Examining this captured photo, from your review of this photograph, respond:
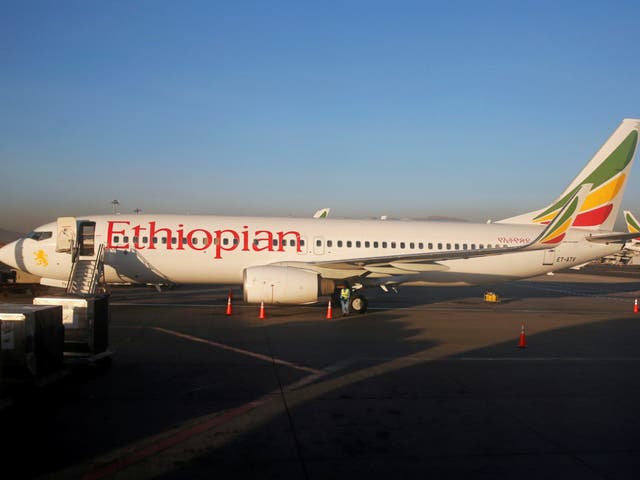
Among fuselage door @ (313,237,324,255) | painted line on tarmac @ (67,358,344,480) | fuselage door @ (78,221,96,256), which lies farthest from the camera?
fuselage door @ (313,237,324,255)

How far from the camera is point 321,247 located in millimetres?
20281

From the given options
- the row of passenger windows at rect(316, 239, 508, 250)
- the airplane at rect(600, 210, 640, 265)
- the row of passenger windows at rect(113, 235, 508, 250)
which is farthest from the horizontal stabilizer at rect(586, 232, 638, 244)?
the airplane at rect(600, 210, 640, 265)

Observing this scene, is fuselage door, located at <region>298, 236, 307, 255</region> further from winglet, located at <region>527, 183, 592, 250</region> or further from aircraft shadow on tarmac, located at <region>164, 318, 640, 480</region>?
aircraft shadow on tarmac, located at <region>164, 318, 640, 480</region>

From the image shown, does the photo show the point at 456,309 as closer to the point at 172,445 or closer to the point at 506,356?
the point at 506,356

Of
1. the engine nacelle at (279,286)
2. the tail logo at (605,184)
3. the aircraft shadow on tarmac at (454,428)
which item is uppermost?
the tail logo at (605,184)

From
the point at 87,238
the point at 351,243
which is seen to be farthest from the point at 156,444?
the point at 87,238

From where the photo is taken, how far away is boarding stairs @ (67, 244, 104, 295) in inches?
659

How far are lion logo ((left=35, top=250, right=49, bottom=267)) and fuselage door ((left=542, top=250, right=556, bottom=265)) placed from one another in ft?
65.9

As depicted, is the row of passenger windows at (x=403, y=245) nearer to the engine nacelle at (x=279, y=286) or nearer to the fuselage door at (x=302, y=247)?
the fuselage door at (x=302, y=247)

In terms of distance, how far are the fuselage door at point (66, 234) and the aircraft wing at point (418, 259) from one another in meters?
7.87

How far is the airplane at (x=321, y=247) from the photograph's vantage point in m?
18.3

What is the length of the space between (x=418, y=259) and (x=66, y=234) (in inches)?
510

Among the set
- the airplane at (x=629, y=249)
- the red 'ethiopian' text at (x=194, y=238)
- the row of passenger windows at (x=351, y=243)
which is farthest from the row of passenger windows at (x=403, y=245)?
the airplane at (x=629, y=249)

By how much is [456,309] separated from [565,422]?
14013mm
